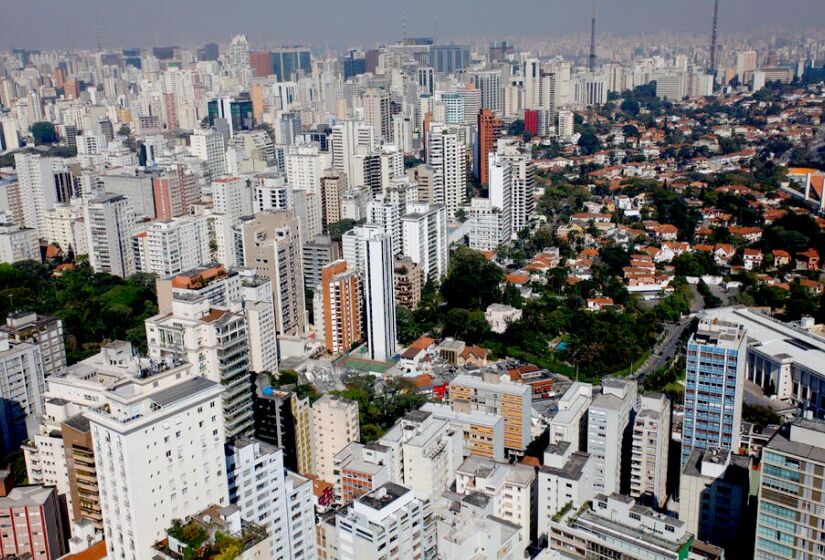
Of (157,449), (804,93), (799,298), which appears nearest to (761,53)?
(804,93)

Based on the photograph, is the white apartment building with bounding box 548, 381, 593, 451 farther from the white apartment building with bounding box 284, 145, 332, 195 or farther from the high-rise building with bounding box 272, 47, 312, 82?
the high-rise building with bounding box 272, 47, 312, 82

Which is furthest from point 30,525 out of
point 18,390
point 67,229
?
point 67,229

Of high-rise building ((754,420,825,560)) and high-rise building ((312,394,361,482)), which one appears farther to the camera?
high-rise building ((312,394,361,482))

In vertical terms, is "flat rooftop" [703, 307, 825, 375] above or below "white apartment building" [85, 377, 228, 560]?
below

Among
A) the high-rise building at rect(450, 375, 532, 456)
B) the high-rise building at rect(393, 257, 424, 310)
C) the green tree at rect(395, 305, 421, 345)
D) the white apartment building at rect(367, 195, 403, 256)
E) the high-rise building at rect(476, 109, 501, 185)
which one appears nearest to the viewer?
the high-rise building at rect(450, 375, 532, 456)

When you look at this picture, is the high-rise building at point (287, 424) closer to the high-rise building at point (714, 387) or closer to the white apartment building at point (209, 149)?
the high-rise building at point (714, 387)

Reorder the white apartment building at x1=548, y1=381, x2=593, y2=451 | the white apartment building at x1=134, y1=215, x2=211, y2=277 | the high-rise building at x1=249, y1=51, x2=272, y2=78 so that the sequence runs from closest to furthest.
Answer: the white apartment building at x1=548, y1=381, x2=593, y2=451, the white apartment building at x1=134, y1=215, x2=211, y2=277, the high-rise building at x1=249, y1=51, x2=272, y2=78

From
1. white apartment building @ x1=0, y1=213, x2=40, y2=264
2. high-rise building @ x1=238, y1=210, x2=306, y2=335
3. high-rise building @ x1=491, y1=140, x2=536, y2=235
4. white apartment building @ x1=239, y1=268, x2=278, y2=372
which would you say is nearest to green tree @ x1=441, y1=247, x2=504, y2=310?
high-rise building @ x1=238, y1=210, x2=306, y2=335

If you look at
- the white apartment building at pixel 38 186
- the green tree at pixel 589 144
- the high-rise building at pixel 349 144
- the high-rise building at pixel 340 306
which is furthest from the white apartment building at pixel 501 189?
the green tree at pixel 589 144

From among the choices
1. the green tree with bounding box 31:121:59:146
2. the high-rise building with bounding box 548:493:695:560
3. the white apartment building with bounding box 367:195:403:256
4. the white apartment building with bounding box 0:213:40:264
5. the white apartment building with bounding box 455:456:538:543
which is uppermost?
the green tree with bounding box 31:121:59:146
